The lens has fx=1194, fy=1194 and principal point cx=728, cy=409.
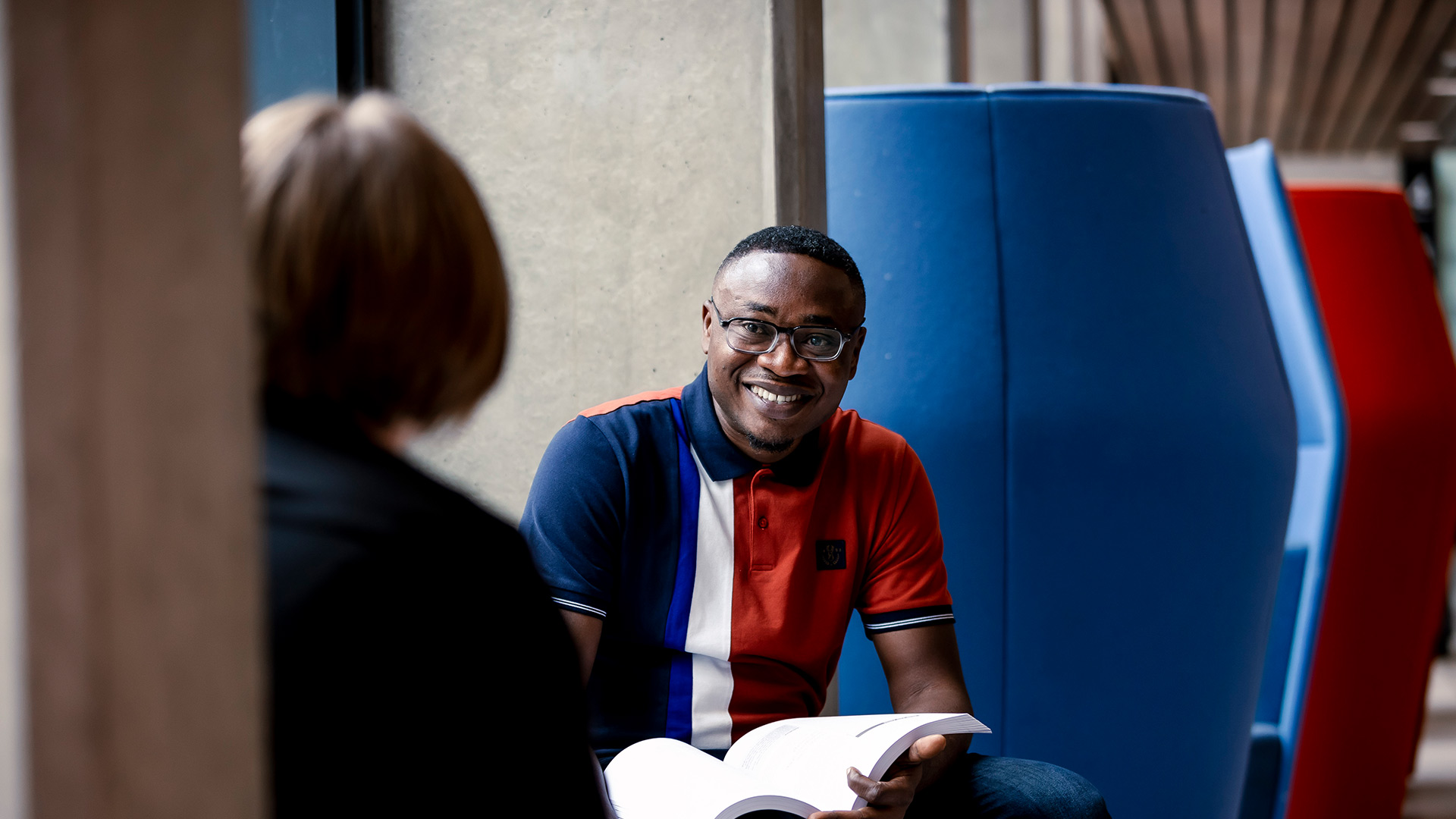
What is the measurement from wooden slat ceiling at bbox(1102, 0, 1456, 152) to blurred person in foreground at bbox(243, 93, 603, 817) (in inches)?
418

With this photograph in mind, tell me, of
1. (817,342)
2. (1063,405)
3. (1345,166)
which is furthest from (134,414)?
(1345,166)

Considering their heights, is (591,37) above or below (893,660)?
above

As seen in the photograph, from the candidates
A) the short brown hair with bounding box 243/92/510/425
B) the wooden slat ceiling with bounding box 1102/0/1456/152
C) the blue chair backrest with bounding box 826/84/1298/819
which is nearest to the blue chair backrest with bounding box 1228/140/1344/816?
the blue chair backrest with bounding box 826/84/1298/819

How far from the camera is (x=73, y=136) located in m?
0.48

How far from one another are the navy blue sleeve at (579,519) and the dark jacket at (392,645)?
2.76 ft

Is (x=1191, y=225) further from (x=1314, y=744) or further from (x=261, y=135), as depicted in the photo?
(x=261, y=135)

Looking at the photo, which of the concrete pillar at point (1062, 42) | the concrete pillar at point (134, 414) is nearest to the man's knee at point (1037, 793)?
the concrete pillar at point (134, 414)

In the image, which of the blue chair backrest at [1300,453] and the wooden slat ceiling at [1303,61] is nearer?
the blue chair backrest at [1300,453]

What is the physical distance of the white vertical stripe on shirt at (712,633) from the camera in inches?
64.3

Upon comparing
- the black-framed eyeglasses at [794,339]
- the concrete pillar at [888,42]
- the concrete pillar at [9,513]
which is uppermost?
the concrete pillar at [888,42]

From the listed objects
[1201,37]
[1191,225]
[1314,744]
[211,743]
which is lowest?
[1314,744]

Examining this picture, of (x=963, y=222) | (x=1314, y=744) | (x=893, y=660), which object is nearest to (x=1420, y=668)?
(x=1314, y=744)

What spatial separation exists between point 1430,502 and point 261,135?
333 cm

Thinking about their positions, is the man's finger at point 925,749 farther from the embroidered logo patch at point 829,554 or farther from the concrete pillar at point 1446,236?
the concrete pillar at point 1446,236
